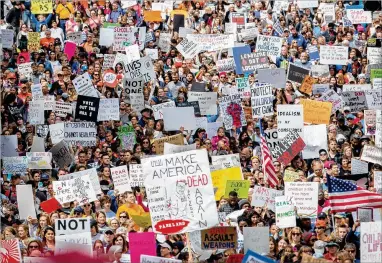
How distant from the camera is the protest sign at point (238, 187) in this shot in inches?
758

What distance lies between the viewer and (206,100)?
75.9 feet

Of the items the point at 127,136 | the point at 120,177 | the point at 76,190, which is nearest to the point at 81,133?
the point at 127,136

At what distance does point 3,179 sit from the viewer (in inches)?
808

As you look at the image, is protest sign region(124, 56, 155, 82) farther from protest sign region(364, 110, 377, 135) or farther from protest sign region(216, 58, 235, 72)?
protest sign region(364, 110, 377, 135)

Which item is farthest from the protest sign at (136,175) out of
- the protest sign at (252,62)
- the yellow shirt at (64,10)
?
the yellow shirt at (64,10)

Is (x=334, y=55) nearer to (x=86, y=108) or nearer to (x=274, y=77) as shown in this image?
(x=274, y=77)

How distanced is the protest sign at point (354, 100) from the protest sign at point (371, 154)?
7.22 ft

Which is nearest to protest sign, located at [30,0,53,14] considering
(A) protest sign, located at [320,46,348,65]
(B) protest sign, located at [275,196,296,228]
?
(A) protest sign, located at [320,46,348,65]

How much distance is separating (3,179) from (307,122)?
197 inches

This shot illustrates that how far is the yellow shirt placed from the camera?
26.6 metres

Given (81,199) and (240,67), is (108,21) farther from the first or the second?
(81,199)

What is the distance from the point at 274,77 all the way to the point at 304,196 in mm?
4832

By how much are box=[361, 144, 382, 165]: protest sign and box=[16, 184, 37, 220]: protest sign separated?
4.88 meters

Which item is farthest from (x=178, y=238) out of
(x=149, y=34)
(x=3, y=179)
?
(x=149, y=34)
